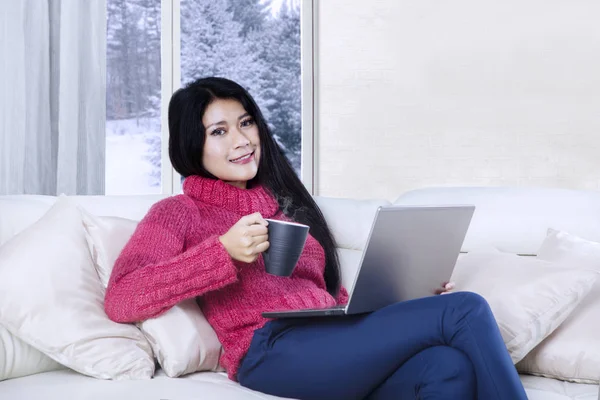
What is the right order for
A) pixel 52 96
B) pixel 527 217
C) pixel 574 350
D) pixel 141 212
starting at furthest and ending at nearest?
pixel 52 96, pixel 527 217, pixel 141 212, pixel 574 350

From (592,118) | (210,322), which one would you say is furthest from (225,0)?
(210,322)

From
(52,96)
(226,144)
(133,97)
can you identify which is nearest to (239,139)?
(226,144)

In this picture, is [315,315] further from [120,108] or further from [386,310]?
[120,108]

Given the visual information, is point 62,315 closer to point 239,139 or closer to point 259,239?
point 259,239

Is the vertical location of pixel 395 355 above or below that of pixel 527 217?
below

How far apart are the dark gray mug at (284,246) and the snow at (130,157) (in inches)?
91.3

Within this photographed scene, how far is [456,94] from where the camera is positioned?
3.73 meters

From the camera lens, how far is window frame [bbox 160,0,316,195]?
3799 mm

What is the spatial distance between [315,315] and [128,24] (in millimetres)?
2643

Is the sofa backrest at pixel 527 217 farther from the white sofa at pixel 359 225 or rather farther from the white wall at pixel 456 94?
the white wall at pixel 456 94

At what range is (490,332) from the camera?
1.38 meters

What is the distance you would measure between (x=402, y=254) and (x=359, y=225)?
0.89 metres

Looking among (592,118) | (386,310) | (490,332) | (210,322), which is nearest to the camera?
(490,332)

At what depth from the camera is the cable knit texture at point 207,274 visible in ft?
5.16
